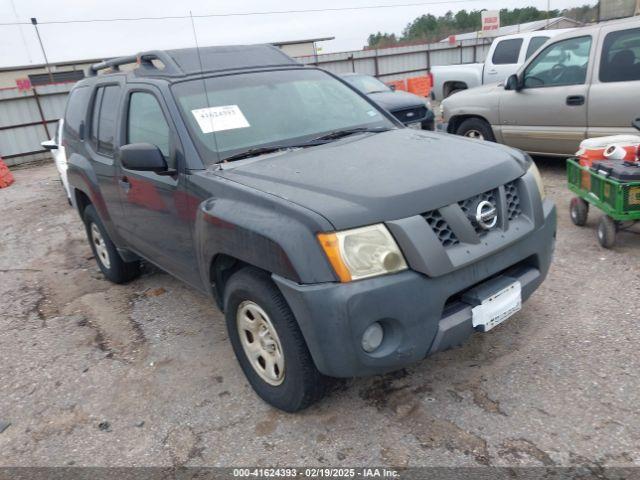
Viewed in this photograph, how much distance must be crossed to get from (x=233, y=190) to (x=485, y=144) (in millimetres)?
1559

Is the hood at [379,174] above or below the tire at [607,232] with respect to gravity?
above

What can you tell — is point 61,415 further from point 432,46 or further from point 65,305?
point 432,46

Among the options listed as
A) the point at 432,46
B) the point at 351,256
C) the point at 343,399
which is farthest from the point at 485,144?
the point at 432,46

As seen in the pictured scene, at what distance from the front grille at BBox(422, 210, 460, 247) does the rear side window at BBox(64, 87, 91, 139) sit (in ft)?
11.8

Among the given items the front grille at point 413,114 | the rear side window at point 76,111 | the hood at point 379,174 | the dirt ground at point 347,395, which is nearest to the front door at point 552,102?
the dirt ground at point 347,395

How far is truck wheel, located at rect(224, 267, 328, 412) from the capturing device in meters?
2.51

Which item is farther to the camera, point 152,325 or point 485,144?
point 152,325

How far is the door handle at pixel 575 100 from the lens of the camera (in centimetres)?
599

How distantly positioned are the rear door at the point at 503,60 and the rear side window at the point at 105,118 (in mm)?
9309

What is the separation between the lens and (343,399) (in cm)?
292

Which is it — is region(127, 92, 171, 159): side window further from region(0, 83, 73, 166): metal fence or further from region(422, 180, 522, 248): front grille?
region(0, 83, 73, 166): metal fence

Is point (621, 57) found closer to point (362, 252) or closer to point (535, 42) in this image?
point (362, 252)

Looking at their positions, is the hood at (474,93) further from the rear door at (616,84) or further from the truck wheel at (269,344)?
the truck wheel at (269,344)

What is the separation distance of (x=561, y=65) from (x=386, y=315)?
5.34 meters
